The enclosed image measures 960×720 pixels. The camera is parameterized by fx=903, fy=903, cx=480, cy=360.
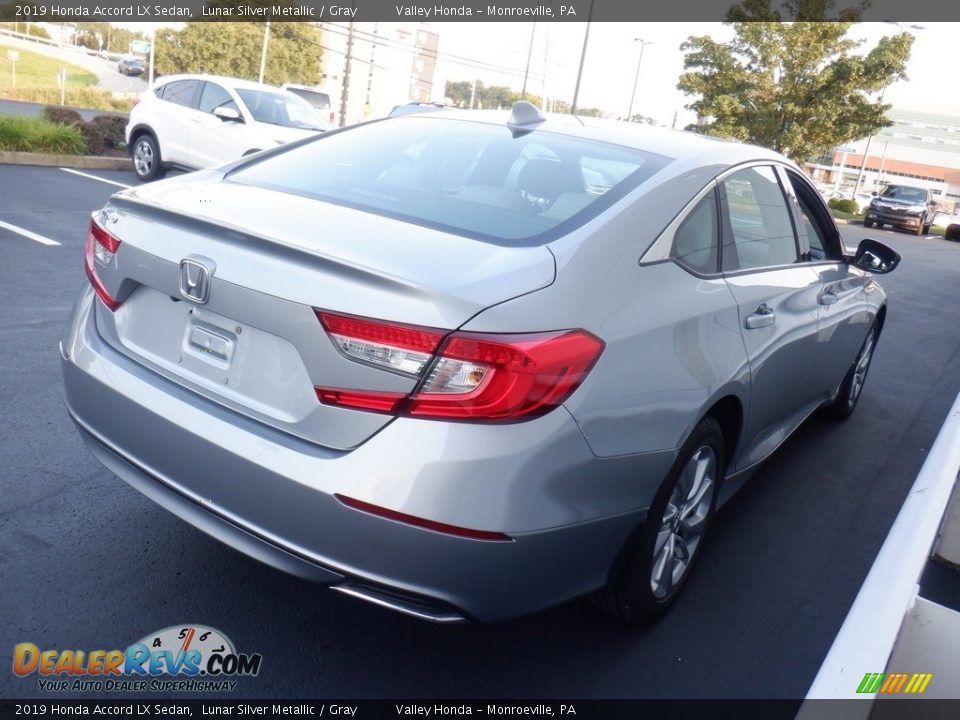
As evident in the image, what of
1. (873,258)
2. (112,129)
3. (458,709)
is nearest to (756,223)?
(873,258)

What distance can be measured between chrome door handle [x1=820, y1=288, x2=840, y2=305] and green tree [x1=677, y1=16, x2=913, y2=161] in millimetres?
27583

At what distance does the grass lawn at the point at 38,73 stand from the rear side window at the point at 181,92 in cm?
4488

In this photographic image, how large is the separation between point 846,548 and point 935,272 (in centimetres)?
1632

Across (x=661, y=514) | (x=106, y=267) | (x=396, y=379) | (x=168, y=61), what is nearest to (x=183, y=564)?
(x=106, y=267)

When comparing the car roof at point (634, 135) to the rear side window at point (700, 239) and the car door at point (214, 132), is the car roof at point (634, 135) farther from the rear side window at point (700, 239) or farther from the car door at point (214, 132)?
the car door at point (214, 132)

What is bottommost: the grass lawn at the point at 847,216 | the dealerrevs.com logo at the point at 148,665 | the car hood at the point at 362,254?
the grass lawn at the point at 847,216

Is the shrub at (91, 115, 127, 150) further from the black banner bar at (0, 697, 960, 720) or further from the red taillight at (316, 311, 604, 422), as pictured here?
the red taillight at (316, 311, 604, 422)

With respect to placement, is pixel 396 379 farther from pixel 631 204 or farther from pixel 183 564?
pixel 183 564

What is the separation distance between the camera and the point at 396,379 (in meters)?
2.20

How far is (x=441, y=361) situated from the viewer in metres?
2.19

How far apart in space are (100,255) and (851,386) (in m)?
4.62

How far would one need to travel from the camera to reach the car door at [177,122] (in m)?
13.6

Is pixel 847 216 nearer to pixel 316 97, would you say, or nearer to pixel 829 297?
pixel 316 97

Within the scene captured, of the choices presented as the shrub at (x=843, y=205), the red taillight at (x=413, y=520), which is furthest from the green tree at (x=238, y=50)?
the red taillight at (x=413, y=520)
